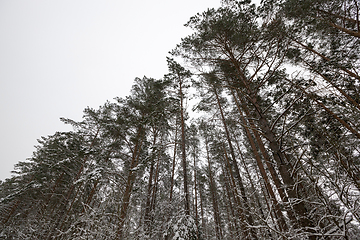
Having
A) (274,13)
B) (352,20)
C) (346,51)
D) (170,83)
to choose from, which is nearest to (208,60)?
(274,13)

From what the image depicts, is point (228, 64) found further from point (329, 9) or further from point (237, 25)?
point (329, 9)

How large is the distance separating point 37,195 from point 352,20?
86.8ft

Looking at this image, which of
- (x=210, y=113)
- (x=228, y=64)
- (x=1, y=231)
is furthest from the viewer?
(x=210, y=113)

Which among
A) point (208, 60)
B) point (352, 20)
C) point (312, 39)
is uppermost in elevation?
point (312, 39)

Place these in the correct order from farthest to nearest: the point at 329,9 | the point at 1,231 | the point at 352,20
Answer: the point at 1,231, the point at 329,9, the point at 352,20

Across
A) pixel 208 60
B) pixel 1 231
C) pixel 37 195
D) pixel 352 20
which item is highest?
pixel 352 20

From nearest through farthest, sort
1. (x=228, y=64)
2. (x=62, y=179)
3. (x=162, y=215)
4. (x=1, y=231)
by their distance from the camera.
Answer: (x=228, y=64) → (x=162, y=215) → (x=1, y=231) → (x=62, y=179)

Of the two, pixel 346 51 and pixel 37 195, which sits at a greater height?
pixel 346 51

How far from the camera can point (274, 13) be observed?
5.75m

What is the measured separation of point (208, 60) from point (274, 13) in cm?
280

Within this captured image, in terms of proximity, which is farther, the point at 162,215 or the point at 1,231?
the point at 1,231

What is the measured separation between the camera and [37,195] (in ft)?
51.8

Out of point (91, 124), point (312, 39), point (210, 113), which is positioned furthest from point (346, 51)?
point (91, 124)

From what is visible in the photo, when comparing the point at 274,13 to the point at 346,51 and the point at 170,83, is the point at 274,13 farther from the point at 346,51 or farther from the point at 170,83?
the point at 170,83
